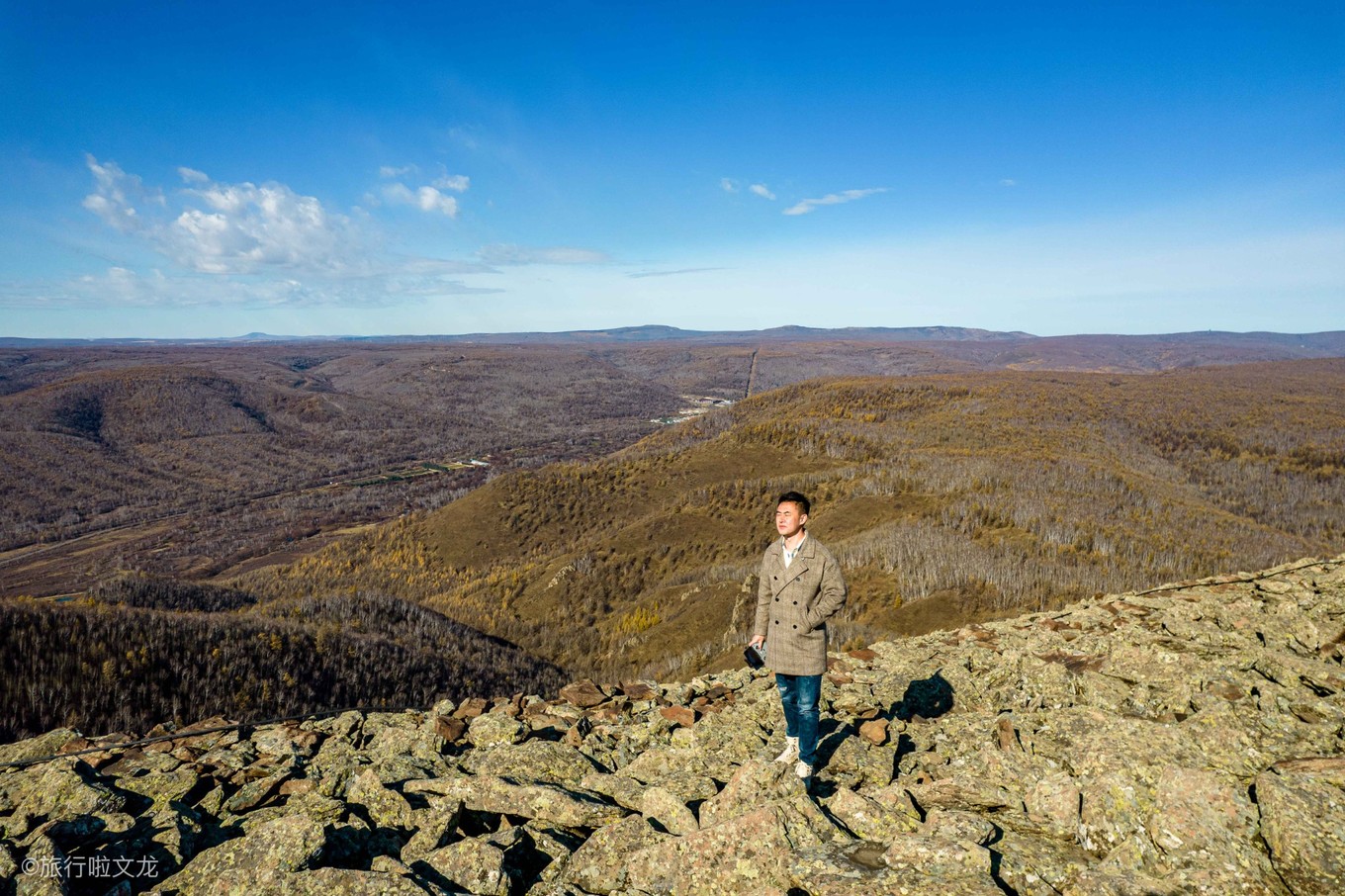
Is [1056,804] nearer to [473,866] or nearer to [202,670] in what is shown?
[473,866]

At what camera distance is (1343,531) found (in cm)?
2939

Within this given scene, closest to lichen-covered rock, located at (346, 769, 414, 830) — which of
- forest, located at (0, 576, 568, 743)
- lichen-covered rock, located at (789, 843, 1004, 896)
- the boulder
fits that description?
lichen-covered rock, located at (789, 843, 1004, 896)

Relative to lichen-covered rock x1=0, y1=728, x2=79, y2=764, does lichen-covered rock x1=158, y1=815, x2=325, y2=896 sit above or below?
above

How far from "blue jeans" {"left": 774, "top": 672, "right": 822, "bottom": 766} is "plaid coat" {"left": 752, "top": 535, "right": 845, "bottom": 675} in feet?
0.41

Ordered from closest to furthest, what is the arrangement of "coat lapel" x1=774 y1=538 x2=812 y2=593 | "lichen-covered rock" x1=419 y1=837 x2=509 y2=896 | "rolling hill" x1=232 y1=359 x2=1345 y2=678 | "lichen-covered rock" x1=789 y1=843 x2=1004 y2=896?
"lichen-covered rock" x1=789 y1=843 x2=1004 y2=896 → "lichen-covered rock" x1=419 y1=837 x2=509 y2=896 → "coat lapel" x1=774 y1=538 x2=812 y2=593 → "rolling hill" x1=232 y1=359 x2=1345 y2=678

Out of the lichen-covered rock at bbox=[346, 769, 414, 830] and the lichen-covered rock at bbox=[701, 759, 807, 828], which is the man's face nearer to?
the lichen-covered rock at bbox=[701, 759, 807, 828]

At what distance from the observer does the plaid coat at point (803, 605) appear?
548 cm

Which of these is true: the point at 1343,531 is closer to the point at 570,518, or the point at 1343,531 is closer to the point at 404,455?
the point at 570,518

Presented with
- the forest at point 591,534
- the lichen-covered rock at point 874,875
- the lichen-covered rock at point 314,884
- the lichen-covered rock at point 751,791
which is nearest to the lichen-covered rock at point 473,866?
A: the lichen-covered rock at point 314,884

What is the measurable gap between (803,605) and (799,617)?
0.11 metres

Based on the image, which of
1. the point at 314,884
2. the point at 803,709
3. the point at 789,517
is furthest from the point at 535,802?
the point at 789,517

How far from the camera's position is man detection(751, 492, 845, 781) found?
5.50 meters

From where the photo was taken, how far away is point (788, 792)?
4.83 metres

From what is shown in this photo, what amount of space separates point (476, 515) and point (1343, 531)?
4237cm
